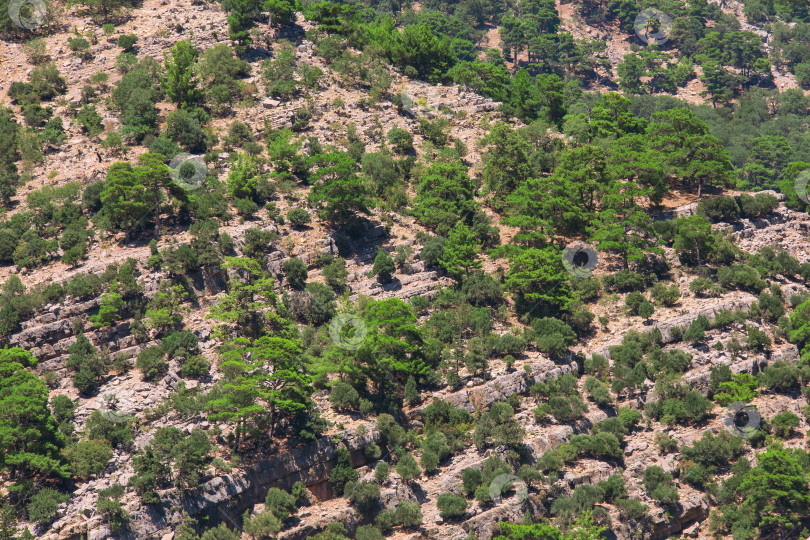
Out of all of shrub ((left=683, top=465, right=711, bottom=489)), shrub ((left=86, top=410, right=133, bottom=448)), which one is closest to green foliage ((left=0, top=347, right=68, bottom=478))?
shrub ((left=86, top=410, right=133, bottom=448))

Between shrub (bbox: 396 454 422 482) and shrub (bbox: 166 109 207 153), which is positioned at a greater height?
shrub (bbox: 166 109 207 153)

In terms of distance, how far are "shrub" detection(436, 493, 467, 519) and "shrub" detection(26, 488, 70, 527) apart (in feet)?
84.1

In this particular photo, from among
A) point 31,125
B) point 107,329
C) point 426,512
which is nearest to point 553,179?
point 426,512

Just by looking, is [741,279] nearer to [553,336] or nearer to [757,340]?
[757,340]

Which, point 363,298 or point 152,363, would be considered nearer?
point 152,363

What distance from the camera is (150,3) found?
118125mm

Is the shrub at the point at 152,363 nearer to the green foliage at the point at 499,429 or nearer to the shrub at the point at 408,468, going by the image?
the shrub at the point at 408,468

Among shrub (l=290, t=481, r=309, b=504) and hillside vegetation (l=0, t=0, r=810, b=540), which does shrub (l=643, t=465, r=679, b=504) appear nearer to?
hillside vegetation (l=0, t=0, r=810, b=540)

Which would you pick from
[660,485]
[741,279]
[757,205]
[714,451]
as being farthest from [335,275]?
[757,205]

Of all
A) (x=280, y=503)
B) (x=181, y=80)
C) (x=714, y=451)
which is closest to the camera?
(x=280, y=503)

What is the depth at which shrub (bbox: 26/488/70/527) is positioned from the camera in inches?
2365

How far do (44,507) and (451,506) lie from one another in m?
27.1

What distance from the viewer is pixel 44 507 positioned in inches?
2372

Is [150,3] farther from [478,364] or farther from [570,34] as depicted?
[570,34]
